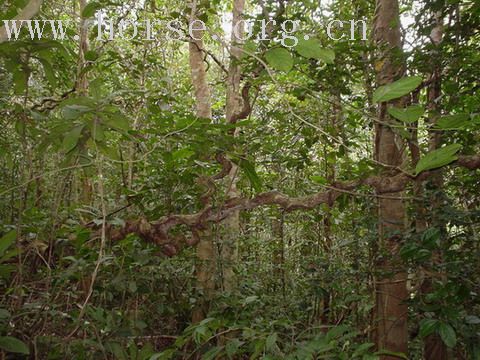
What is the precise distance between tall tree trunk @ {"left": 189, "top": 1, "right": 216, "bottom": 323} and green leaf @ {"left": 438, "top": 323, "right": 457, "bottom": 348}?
48.8 inches

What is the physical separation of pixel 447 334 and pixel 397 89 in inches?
57.7

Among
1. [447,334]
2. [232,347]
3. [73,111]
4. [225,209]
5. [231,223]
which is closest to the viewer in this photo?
[73,111]

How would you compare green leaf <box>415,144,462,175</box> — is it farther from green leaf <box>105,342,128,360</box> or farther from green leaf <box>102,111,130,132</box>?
green leaf <box>105,342,128,360</box>

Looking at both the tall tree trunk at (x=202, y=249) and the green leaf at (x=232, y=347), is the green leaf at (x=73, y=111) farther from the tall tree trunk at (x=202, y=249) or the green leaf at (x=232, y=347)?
the tall tree trunk at (x=202, y=249)

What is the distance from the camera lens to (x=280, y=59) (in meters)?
0.68

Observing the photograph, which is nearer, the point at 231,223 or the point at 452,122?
the point at 452,122

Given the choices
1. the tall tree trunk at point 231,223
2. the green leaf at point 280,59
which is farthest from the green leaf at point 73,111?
the tall tree trunk at point 231,223

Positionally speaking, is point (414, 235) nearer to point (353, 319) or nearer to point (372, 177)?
point (372, 177)

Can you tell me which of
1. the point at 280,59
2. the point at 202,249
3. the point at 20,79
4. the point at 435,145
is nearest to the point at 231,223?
the point at 202,249

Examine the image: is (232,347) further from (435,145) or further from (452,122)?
(435,145)

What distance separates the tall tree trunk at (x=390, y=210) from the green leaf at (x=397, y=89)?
5.25 ft

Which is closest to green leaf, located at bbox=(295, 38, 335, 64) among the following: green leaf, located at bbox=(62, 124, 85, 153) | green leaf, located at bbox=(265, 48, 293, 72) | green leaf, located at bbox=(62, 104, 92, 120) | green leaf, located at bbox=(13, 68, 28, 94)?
green leaf, located at bbox=(265, 48, 293, 72)

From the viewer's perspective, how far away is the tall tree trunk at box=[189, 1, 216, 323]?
2.68m

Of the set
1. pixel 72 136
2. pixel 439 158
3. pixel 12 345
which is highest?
pixel 72 136
